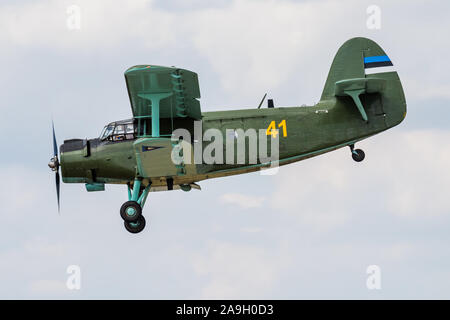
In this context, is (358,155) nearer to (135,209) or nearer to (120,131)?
(135,209)

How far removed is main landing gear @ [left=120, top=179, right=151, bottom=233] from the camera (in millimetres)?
19234

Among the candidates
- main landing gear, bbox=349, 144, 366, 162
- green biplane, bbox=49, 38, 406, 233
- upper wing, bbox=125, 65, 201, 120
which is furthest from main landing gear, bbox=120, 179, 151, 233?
main landing gear, bbox=349, 144, 366, 162

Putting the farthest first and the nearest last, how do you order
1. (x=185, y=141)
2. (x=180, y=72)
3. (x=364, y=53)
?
(x=364, y=53) → (x=185, y=141) → (x=180, y=72)

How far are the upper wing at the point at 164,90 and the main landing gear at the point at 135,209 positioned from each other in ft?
5.52

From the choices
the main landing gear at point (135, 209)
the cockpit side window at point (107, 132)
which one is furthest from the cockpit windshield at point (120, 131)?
the main landing gear at point (135, 209)

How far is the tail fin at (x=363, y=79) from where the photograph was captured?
1978 cm

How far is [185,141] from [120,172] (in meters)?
1.67

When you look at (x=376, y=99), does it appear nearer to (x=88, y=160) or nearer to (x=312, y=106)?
(x=312, y=106)

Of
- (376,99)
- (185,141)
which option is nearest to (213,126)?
(185,141)

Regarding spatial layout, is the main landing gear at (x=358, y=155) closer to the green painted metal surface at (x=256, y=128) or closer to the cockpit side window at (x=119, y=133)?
the green painted metal surface at (x=256, y=128)

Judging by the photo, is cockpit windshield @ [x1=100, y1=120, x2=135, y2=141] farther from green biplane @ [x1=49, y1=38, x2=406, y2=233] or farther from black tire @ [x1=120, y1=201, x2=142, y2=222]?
black tire @ [x1=120, y1=201, x2=142, y2=222]

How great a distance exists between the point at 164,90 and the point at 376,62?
17.7 ft

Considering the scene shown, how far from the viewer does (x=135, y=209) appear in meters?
19.2

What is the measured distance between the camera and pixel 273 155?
64.1 ft
